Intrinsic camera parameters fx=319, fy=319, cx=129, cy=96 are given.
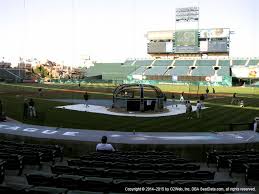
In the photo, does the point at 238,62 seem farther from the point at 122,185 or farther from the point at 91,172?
the point at 122,185

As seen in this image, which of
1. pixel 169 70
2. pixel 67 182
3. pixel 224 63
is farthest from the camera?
pixel 169 70

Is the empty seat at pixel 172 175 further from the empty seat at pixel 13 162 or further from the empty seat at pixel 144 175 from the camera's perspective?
the empty seat at pixel 13 162

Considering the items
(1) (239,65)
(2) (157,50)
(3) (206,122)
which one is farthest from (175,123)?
(2) (157,50)

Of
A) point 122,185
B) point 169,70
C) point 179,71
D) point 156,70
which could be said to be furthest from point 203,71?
point 122,185

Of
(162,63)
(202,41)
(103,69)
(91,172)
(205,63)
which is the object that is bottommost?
(91,172)

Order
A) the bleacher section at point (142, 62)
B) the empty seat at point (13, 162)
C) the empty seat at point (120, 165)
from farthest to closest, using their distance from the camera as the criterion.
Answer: the bleacher section at point (142, 62)
the empty seat at point (13, 162)
the empty seat at point (120, 165)

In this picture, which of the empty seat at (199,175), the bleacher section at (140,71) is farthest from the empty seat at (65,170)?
the bleacher section at (140,71)

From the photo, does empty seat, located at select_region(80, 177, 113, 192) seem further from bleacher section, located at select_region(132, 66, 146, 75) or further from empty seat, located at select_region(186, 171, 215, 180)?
bleacher section, located at select_region(132, 66, 146, 75)

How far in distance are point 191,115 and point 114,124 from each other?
9095 mm

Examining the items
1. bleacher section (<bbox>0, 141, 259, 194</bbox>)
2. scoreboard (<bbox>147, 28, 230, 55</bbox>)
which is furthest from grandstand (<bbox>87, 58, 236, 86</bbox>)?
bleacher section (<bbox>0, 141, 259, 194</bbox>)

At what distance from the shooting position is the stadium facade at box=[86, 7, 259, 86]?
97.1 meters

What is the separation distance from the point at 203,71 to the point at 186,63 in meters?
11.2

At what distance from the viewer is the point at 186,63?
10981 cm

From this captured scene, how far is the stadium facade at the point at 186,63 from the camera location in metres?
97.1
